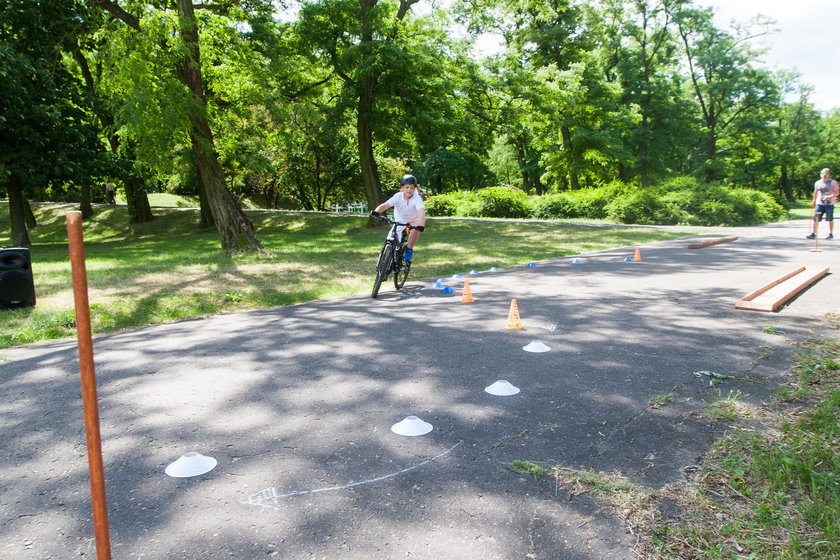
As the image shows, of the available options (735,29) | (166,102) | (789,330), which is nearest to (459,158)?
(735,29)

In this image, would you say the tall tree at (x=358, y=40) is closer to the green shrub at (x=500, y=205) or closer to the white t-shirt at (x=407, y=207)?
the green shrub at (x=500, y=205)

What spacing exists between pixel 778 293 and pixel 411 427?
6152 mm

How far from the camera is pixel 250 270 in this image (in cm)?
1148

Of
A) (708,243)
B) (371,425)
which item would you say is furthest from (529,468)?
(708,243)

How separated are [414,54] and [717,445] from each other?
1923 centimetres

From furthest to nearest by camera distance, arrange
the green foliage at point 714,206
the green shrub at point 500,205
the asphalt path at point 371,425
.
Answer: the green shrub at point 500,205, the green foliage at point 714,206, the asphalt path at point 371,425

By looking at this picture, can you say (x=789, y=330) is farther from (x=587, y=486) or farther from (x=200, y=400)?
(x=200, y=400)

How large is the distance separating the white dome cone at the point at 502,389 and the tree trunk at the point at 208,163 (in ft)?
36.8

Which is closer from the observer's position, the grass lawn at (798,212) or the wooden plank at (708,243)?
the wooden plank at (708,243)

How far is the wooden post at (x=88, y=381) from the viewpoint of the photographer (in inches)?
68.0

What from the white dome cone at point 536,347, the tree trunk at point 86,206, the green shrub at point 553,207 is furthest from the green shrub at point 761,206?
the tree trunk at point 86,206

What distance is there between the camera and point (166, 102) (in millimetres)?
11953

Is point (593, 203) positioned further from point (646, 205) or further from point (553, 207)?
point (646, 205)

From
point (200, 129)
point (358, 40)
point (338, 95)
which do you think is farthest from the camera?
point (338, 95)
